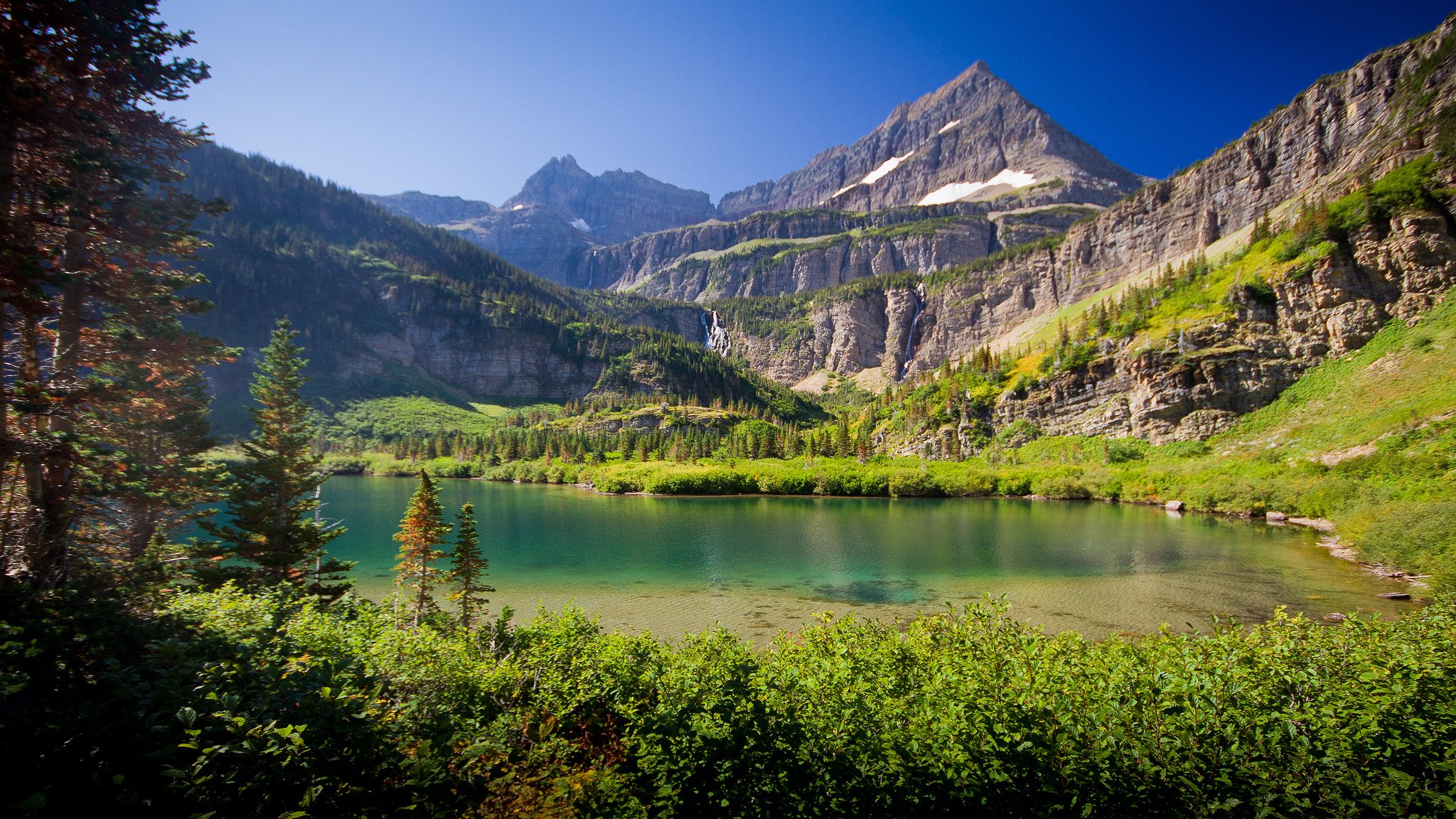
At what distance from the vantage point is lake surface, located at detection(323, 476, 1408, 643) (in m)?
26.6

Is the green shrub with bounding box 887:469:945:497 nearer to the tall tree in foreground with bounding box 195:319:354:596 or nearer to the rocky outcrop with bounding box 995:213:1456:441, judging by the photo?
the rocky outcrop with bounding box 995:213:1456:441

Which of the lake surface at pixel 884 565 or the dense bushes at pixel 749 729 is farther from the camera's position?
the lake surface at pixel 884 565

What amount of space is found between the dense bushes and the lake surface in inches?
158

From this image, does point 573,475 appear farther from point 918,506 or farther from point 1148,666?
point 1148,666

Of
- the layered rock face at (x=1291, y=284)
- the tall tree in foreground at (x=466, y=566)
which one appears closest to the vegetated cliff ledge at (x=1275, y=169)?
the layered rock face at (x=1291, y=284)

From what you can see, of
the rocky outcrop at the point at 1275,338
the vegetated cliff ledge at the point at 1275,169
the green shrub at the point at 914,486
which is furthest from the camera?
the vegetated cliff ledge at the point at 1275,169

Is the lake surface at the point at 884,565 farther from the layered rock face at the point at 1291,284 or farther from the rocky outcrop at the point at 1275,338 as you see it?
the layered rock face at the point at 1291,284

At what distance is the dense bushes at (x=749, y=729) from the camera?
415cm

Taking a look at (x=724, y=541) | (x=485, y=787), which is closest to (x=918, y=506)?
(x=724, y=541)

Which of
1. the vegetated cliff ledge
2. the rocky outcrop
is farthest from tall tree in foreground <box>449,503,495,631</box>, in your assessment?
the vegetated cliff ledge

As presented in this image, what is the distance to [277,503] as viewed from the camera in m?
19.5

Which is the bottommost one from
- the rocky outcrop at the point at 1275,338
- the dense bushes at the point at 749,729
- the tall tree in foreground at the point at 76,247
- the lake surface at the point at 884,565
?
the lake surface at the point at 884,565

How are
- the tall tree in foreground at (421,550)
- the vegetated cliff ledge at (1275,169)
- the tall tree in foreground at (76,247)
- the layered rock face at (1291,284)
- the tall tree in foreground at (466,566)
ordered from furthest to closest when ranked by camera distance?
1. the vegetated cliff ledge at (1275,169)
2. the layered rock face at (1291,284)
3. the tall tree in foreground at (421,550)
4. the tall tree in foreground at (466,566)
5. the tall tree in foreground at (76,247)

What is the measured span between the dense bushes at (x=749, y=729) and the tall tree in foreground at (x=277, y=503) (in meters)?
12.0
